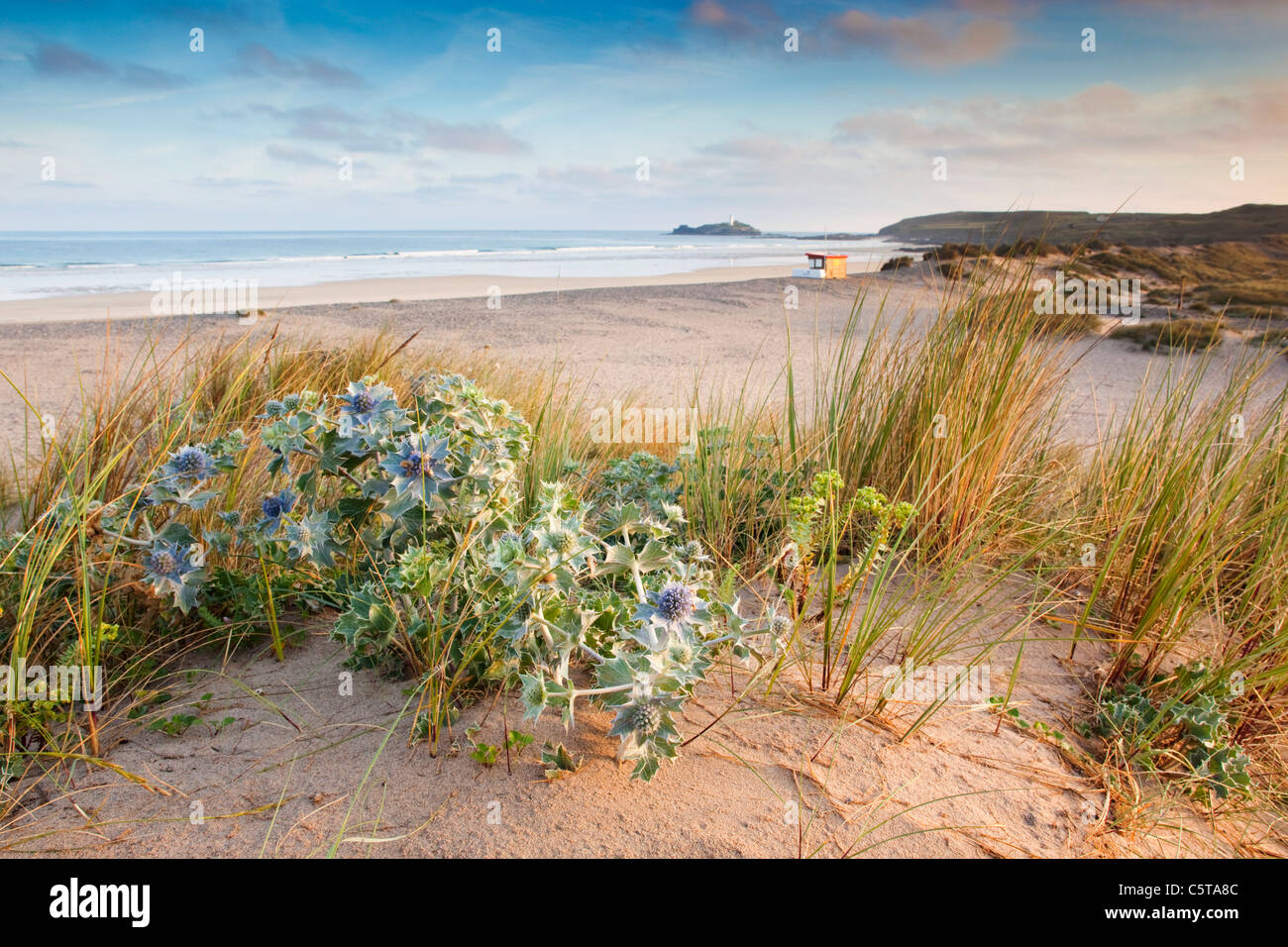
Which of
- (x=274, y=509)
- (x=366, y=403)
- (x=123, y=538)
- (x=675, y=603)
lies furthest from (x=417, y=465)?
(x=123, y=538)

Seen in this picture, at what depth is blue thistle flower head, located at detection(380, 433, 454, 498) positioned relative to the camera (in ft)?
6.15

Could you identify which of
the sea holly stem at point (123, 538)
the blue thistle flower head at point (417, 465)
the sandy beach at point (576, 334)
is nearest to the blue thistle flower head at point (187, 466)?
the sea holly stem at point (123, 538)

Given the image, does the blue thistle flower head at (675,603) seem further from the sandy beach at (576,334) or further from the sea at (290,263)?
the sea at (290,263)

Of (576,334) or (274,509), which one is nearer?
(274,509)

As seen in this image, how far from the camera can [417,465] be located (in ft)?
6.16

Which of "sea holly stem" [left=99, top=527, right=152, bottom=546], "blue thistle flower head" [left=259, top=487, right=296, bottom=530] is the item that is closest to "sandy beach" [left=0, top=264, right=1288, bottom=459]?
"blue thistle flower head" [left=259, top=487, right=296, bottom=530]

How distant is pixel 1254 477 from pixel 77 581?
3895mm

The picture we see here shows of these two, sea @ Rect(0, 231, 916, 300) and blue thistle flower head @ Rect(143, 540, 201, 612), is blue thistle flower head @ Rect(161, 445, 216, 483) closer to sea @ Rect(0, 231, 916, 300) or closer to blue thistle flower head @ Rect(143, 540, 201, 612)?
blue thistle flower head @ Rect(143, 540, 201, 612)

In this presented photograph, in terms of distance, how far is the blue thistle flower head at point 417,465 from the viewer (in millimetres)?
1873

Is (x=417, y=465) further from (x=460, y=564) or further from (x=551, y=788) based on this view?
(x=551, y=788)

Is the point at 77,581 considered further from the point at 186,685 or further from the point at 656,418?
the point at 656,418

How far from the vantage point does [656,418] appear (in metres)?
5.06

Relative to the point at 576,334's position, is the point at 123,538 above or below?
below
